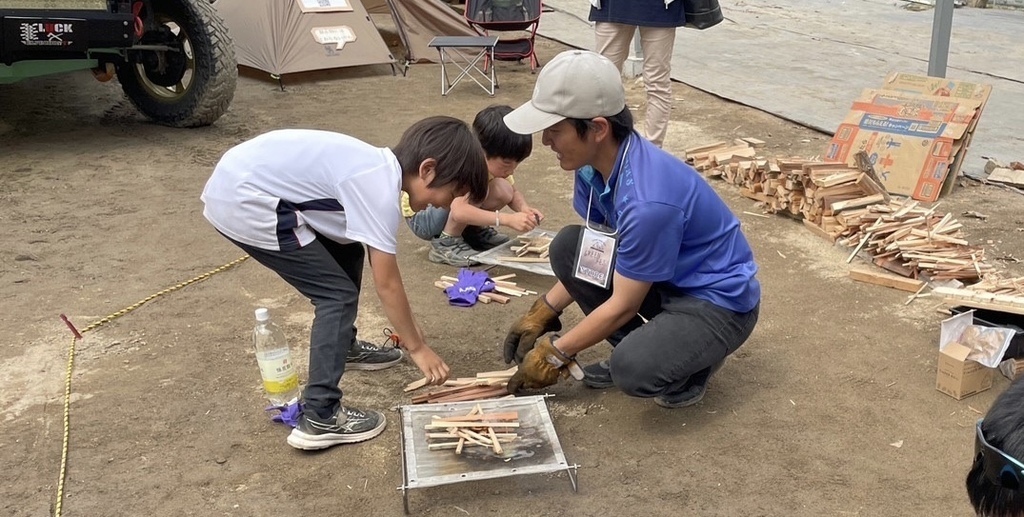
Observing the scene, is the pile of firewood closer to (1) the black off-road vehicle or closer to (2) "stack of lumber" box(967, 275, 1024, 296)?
(2) "stack of lumber" box(967, 275, 1024, 296)

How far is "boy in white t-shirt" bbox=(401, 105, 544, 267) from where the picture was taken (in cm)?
413

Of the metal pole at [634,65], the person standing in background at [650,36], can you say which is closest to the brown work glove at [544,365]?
the person standing in background at [650,36]

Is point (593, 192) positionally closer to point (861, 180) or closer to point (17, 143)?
point (861, 180)

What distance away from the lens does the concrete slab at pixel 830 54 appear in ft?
23.8

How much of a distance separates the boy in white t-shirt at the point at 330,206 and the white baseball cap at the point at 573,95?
232mm

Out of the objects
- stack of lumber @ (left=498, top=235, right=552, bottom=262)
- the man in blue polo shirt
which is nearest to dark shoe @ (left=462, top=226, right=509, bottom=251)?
stack of lumber @ (left=498, top=235, right=552, bottom=262)

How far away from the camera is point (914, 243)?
4.43m

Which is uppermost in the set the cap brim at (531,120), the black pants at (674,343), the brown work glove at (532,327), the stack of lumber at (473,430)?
the cap brim at (531,120)

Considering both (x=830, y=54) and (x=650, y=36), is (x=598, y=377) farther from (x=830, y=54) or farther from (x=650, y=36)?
(x=830, y=54)

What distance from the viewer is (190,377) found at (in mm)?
3604

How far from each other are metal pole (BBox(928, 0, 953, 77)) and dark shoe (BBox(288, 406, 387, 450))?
4.83 m

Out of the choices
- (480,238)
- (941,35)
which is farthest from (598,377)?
→ (941,35)

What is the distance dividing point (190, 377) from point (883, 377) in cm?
269

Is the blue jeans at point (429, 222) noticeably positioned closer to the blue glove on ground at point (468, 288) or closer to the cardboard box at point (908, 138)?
the blue glove on ground at point (468, 288)
